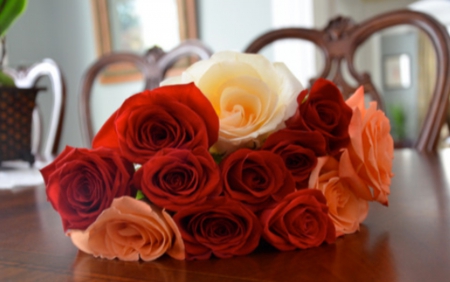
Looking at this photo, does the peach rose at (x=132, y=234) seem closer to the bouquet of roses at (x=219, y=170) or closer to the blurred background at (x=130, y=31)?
the bouquet of roses at (x=219, y=170)

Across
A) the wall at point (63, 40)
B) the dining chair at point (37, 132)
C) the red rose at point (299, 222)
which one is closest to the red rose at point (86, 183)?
the red rose at point (299, 222)

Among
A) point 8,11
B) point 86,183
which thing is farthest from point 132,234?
point 8,11

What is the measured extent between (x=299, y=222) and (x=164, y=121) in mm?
124

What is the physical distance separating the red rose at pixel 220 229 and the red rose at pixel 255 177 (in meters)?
0.01

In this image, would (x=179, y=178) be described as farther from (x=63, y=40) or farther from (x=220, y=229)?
(x=63, y=40)

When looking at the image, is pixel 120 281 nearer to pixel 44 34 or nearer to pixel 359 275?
pixel 359 275

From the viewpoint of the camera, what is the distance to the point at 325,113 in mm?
361

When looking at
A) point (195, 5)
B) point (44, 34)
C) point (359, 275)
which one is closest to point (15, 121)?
point (359, 275)

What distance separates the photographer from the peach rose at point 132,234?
12.6 inches

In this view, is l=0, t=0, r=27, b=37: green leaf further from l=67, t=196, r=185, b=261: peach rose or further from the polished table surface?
l=67, t=196, r=185, b=261: peach rose

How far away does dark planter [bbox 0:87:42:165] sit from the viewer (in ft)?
3.00

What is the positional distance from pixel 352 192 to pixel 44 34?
9.51 ft

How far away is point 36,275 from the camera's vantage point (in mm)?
313

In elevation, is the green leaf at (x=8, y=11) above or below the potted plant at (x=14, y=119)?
above
